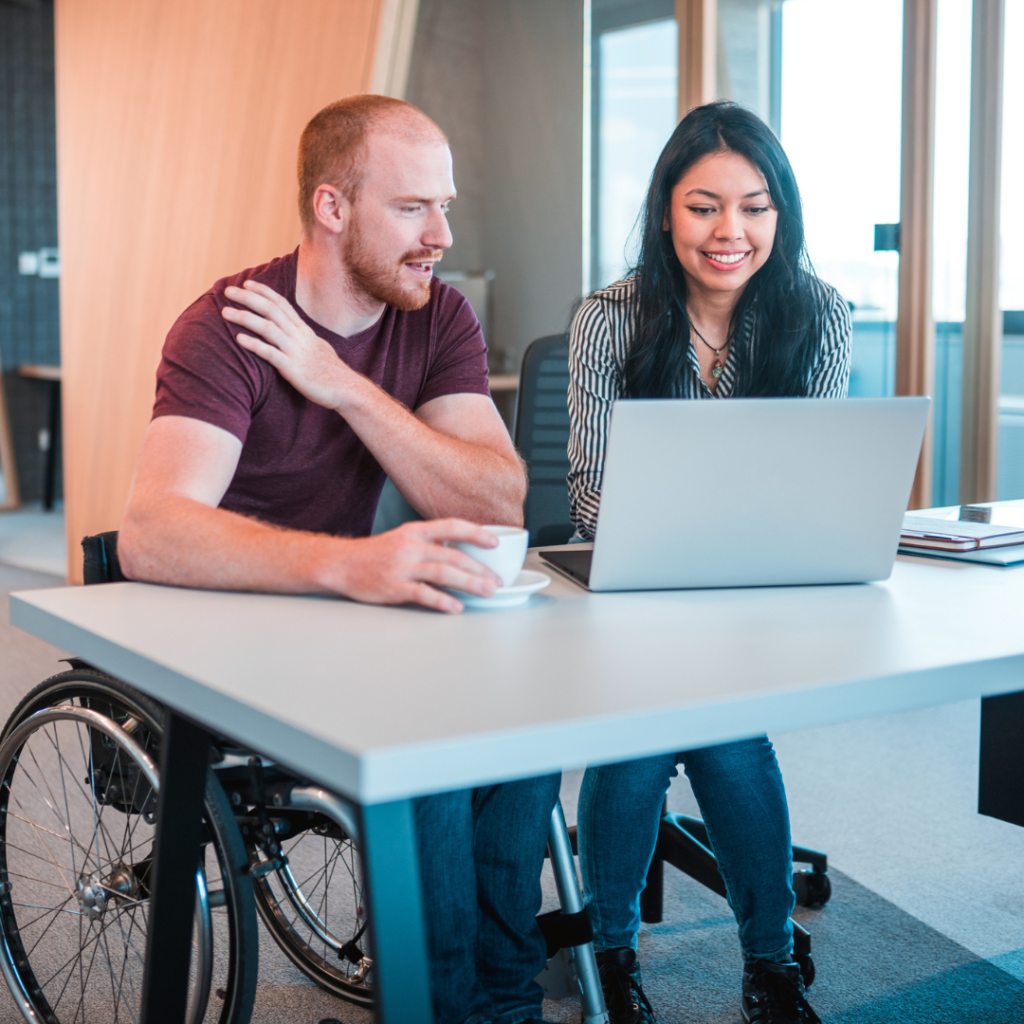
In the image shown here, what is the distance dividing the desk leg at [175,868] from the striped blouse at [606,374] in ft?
2.54

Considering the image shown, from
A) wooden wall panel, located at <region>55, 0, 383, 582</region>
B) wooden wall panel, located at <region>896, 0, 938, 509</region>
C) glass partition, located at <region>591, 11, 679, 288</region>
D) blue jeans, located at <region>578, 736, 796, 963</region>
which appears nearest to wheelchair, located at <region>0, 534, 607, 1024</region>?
blue jeans, located at <region>578, 736, 796, 963</region>

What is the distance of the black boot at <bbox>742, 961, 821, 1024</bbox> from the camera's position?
4.66 feet

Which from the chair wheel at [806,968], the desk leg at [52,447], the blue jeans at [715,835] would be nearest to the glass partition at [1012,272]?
the chair wheel at [806,968]

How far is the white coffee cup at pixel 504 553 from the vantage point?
1.04 metres

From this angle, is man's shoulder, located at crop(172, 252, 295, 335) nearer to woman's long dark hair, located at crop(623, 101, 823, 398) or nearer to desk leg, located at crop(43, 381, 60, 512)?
woman's long dark hair, located at crop(623, 101, 823, 398)

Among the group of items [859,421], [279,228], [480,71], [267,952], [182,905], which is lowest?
[267,952]

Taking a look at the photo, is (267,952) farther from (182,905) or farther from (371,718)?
(371,718)

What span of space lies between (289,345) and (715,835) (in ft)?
2.62

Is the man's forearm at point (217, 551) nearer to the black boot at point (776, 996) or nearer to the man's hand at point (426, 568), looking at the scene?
the man's hand at point (426, 568)

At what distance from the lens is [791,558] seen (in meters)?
1.14

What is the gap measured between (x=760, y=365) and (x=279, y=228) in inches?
93.7

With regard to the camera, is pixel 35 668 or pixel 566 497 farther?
pixel 35 668

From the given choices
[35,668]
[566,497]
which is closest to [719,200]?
[566,497]

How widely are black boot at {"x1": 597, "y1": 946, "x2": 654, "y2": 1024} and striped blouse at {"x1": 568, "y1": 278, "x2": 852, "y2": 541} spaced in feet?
1.91
